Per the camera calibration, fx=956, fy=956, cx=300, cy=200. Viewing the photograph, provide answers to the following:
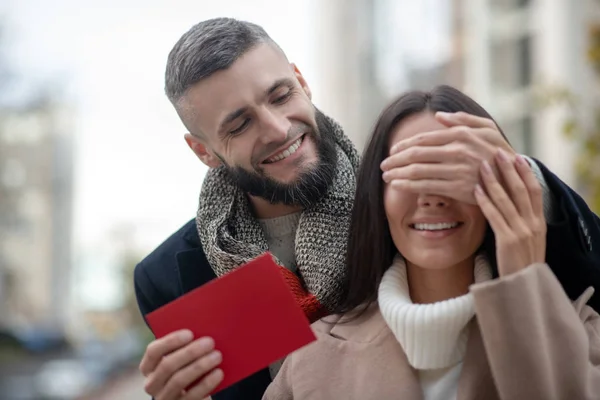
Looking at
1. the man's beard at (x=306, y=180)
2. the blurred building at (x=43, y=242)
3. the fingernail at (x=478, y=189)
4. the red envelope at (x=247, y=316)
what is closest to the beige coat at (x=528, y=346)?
the fingernail at (x=478, y=189)

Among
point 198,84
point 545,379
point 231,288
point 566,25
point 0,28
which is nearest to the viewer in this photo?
point 545,379

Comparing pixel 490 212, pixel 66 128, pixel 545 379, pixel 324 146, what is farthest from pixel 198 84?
pixel 66 128

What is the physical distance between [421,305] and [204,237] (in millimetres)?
942

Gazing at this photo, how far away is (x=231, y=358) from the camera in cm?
220

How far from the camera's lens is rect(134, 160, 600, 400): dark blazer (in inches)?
90.4

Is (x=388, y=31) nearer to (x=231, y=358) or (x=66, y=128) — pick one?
(x=66, y=128)

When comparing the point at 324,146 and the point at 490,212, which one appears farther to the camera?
the point at 324,146

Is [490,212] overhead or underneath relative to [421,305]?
overhead

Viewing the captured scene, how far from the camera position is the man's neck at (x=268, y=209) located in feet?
9.78

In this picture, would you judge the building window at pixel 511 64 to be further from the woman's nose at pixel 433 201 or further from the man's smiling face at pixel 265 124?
the woman's nose at pixel 433 201

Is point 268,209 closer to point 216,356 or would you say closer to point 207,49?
point 207,49

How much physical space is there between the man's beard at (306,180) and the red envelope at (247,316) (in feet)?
2.21

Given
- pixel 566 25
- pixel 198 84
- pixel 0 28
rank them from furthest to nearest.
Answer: pixel 0 28 < pixel 566 25 < pixel 198 84

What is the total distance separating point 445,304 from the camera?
85.3 inches
